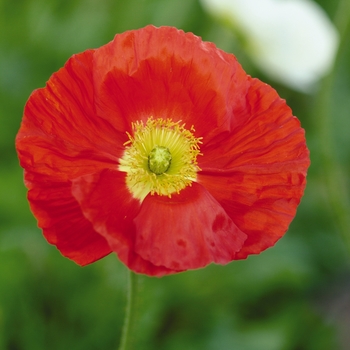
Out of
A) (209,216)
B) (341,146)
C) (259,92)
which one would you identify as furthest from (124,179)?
(341,146)

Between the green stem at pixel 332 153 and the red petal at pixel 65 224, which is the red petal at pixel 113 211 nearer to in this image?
the red petal at pixel 65 224

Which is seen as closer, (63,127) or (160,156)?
(63,127)

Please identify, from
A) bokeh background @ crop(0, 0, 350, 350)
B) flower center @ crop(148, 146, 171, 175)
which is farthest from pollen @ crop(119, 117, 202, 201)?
bokeh background @ crop(0, 0, 350, 350)

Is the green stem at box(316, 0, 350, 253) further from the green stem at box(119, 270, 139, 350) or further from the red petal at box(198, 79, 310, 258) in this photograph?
the green stem at box(119, 270, 139, 350)

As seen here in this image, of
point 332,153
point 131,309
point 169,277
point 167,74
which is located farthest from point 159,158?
point 332,153

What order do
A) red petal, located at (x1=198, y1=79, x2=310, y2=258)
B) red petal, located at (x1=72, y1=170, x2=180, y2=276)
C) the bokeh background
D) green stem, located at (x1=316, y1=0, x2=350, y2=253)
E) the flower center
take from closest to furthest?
red petal, located at (x1=72, y1=170, x2=180, y2=276), red petal, located at (x1=198, y1=79, x2=310, y2=258), the flower center, the bokeh background, green stem, located at (x1=316, y1=0, x2=350, y2=253)

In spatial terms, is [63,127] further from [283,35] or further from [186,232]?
[283,35]
